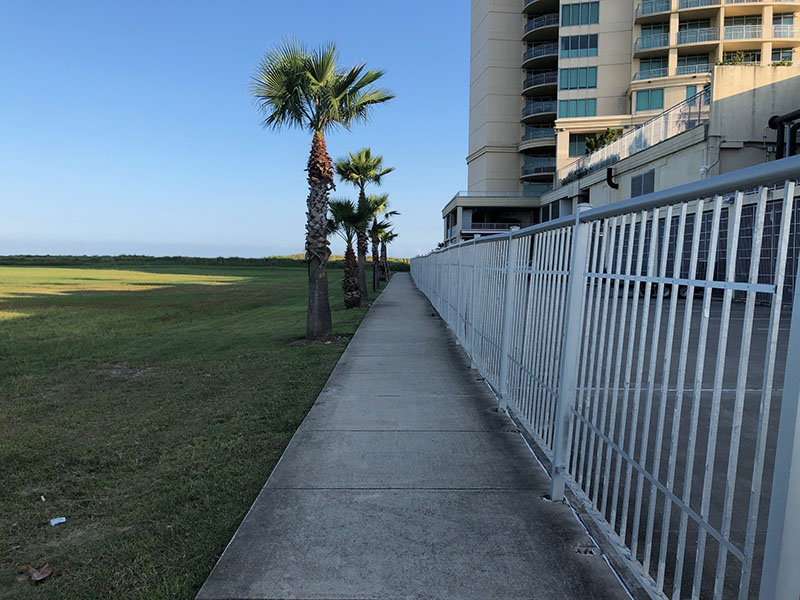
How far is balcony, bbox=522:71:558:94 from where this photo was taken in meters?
53.9

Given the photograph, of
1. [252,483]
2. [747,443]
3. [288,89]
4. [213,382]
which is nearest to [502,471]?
[252,483]

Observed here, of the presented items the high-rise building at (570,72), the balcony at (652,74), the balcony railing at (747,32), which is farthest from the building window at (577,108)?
the balcony railing at (747,32)

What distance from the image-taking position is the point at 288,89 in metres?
12.2

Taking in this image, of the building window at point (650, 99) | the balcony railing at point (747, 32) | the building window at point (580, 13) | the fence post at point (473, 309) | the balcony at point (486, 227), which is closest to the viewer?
the fence post at point (473, 309)

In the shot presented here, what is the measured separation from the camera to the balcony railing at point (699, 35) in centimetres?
4294

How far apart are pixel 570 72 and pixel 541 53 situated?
6.65 m

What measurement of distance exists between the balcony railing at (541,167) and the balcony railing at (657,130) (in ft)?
57.2

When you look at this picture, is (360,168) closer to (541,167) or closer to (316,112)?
(316,112)

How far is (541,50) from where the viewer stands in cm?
5350

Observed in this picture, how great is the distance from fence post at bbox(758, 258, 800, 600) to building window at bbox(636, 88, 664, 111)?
4980 centimetres

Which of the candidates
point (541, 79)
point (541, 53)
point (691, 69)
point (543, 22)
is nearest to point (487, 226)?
point (541, 79)

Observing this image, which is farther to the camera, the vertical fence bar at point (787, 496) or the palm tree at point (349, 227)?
the palm tree at point (349, 227)

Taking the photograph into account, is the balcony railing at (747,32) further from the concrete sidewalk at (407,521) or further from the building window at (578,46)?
the concrete sidewalk at (407,521)

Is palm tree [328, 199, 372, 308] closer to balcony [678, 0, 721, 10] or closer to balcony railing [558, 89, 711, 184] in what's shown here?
balcony railing [558, 89, 711, 184]
